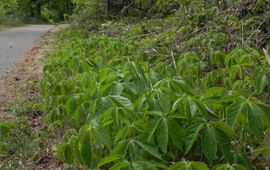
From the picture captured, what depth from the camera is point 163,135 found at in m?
2.08

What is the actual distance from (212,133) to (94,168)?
899mm

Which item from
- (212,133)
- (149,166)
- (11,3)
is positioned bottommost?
(11,3)

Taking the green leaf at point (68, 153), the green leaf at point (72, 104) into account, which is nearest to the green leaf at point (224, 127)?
the green leaf at point (68, 153)

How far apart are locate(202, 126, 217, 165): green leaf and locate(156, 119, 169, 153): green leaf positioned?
6.8 inches

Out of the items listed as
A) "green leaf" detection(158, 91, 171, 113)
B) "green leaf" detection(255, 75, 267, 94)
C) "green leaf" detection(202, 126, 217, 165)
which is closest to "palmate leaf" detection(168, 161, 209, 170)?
"green leaf" detection(202, 126, 217, 165)

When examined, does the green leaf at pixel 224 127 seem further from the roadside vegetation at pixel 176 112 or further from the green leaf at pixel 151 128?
the green leaf at pixel 151 128

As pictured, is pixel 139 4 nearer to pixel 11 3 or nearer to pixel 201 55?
pixel 201 55

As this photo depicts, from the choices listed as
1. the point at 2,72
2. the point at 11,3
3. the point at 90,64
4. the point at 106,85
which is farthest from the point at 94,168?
the point at 11,3

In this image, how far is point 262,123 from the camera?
2000 millimetres

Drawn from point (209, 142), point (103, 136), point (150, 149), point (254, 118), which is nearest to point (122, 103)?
point (103, 136)

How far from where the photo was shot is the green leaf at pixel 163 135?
6.79 feet

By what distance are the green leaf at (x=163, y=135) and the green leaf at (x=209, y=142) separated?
A: 0.17 metres

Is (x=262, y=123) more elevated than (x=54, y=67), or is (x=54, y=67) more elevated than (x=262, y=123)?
(x=262, y=123)

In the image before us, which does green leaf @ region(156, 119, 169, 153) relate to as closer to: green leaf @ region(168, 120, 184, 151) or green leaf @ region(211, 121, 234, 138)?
green leaf @ region(168, 120, 184, 151)
